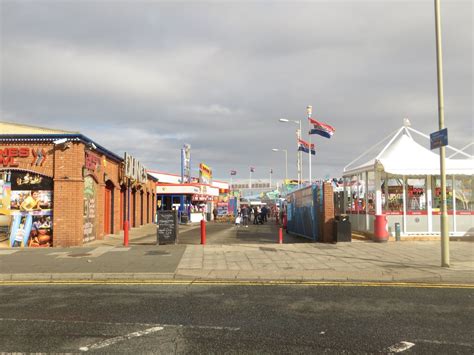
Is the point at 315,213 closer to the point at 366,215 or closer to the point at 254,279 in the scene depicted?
the point at 366,215

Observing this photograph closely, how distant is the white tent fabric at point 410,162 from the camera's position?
17.9 m

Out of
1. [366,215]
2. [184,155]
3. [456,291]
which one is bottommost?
[456,291]

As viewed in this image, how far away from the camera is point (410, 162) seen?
18547 mm

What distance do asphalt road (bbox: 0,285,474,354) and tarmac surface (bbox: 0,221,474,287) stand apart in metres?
0.99

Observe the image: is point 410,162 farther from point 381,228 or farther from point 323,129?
point 323,129

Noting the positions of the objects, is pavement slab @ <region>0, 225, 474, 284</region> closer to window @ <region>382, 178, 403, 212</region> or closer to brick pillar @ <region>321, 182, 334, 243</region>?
brick pillar @ <region>321, 182, 334, 243</region>

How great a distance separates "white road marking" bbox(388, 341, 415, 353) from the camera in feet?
17.2

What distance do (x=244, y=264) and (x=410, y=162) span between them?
33.7 ft

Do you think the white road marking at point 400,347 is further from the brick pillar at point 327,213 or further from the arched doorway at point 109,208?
the arched doorway at point 109,208

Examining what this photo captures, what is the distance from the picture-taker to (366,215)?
19.4m

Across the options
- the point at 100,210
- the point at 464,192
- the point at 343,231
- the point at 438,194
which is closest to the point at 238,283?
the point at 343,231

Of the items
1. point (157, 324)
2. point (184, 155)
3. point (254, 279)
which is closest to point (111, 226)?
point (254, 279)

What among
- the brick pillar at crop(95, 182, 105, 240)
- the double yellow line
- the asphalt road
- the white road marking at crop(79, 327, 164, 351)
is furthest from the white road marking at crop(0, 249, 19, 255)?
the white road marking at crop(79, 327, 164, 351)

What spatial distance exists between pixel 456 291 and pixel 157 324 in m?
6.11
